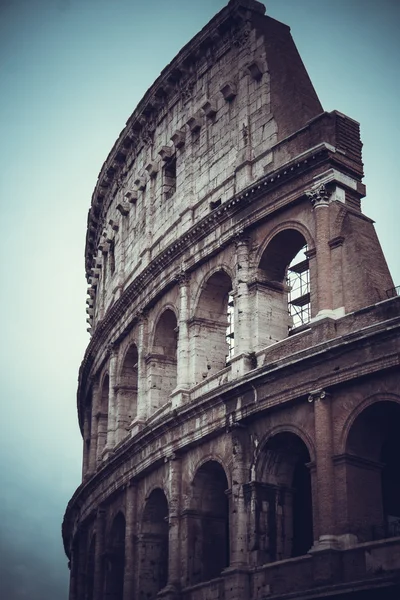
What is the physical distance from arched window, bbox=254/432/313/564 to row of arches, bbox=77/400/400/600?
0.02m

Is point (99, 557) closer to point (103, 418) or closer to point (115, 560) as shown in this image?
point (115, 560)

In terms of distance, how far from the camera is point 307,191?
23688mm

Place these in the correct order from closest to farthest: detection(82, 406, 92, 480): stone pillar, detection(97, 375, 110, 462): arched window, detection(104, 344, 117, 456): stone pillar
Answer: detection(104, 344, 117, 456): stone pillar
detection(97, 375, 110, 462): arched window
detection(82, 406, 92, 480): stone pillar

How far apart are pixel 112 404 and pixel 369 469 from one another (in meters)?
12.8

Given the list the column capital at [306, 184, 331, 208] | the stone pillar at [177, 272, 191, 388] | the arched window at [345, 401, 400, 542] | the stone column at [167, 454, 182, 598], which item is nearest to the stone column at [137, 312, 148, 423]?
the stone pillar at [177, 272, 191, 388]

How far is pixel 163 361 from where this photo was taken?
2930 cm

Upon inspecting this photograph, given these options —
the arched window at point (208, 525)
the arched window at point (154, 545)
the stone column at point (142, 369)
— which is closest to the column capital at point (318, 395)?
the arched window at point (208, 525)

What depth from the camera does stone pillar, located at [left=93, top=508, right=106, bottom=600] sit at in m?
29.8

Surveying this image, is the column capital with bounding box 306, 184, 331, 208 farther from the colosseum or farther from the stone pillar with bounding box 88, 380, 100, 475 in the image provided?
the stone pillar with bounding box 88, 380, 100, 475

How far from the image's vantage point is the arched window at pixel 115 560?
29438 millimetres

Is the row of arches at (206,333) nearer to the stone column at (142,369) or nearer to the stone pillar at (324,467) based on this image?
the stone column at (142,369)

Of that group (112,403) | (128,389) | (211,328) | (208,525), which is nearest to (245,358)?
(211,328)

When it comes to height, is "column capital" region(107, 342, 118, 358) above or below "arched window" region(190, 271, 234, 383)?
above

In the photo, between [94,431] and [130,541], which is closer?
[130,541]
